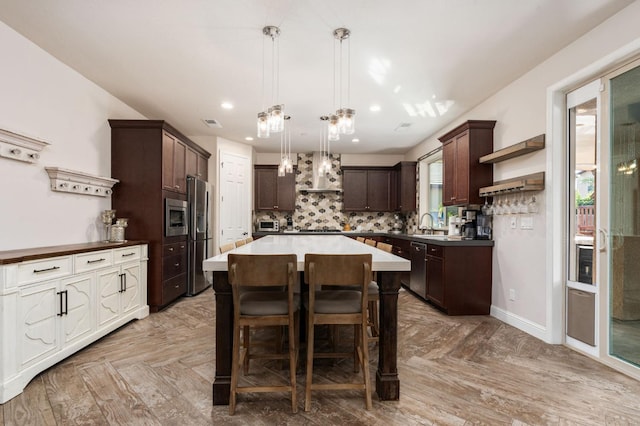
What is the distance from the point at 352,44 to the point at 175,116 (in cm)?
316

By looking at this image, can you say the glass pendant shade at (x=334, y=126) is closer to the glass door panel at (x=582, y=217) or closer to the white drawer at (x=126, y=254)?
the glass door panel at (x=582, y=217)

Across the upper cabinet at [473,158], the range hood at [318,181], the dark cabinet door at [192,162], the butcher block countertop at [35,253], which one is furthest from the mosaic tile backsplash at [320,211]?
the butcher block countertop at [35,253]

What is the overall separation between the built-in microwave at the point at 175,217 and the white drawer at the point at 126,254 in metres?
0.44

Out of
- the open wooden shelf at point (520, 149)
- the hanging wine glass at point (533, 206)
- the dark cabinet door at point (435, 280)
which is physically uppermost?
the open wooden shelf at point (520, 149)

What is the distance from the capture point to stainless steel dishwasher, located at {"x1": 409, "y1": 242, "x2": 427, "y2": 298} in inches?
179

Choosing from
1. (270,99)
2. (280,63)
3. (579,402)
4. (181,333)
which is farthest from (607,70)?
(181,333)

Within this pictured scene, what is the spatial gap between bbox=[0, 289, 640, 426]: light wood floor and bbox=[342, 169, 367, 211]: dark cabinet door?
160 inches

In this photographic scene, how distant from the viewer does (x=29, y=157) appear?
278cm

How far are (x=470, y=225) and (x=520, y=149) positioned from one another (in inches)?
50.4

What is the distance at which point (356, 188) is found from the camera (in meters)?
6.99

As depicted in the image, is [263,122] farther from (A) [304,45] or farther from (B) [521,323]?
(B) [521,323]

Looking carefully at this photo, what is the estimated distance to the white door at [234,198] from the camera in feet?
19.6

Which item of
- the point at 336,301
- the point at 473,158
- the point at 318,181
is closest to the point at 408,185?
the point at 318,181

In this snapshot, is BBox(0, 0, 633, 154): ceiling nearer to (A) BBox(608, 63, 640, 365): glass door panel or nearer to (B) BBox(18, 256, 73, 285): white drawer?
(A) BBox(608, 63, 640, 365): glass door panel
